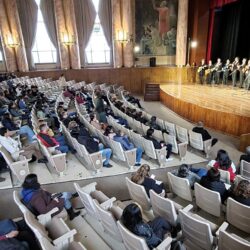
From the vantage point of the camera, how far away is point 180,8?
13906 millimetres

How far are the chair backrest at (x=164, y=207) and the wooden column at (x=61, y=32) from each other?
12.5 metres

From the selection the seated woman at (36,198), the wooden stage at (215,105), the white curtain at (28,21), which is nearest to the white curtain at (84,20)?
the white curtain at (28,21)

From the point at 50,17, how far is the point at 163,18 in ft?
21.1

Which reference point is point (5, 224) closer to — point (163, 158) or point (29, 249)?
point (29, 249)

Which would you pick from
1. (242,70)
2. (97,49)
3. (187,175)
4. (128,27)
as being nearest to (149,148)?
(187,175)

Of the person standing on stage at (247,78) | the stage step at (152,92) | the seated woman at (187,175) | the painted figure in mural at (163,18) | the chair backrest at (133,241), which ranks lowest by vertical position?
the stage step at (152,92)

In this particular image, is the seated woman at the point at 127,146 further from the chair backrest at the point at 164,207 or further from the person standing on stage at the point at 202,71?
the person standing on stage at the point at 202,71

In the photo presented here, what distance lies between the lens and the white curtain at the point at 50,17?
13758mm

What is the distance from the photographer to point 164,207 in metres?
3.08

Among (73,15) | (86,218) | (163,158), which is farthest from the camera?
(73,15)

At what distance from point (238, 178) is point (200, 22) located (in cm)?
1235

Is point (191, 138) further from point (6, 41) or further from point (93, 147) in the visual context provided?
point (6, 41)

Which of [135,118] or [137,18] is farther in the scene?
[137,18]

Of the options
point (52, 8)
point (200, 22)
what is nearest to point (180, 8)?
point (200, 22)
